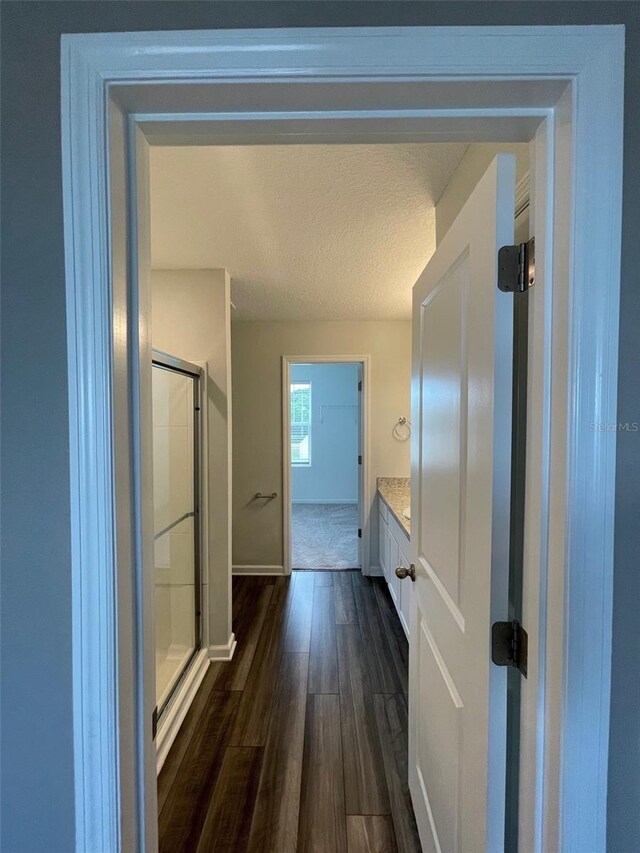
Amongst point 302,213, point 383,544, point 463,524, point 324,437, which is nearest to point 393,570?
point 383,544

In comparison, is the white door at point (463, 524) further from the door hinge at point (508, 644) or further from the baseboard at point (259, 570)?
the baseboard at point (259, 570)

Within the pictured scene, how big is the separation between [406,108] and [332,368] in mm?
6106

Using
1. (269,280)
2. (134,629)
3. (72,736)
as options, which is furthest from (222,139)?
(269,280)

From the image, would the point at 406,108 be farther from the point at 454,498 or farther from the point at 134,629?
the point at 134,629

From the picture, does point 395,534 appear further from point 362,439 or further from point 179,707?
point 179,707

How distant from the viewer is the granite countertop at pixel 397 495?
254 cm

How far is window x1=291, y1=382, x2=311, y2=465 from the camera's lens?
6.89 m

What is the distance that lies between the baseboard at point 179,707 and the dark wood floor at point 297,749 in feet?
0.12

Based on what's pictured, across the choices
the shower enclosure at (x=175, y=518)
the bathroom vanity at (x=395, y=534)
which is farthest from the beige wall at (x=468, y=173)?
the bathroom vanity at (x=395, y=534)

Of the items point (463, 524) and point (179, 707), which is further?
point (179, 707)

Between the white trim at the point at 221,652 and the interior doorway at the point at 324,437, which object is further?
the interior doorway at the point at 324,437

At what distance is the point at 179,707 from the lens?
1924 millimetres

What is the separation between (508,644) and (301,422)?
629 cm

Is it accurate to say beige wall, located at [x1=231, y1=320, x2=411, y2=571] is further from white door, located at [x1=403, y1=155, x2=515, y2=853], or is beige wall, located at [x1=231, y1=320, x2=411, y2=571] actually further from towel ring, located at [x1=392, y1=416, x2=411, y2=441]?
white door, located at [x1=403, y1=155, x2=515, y2=853]
